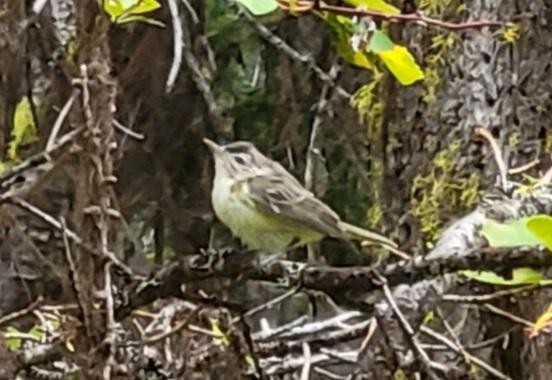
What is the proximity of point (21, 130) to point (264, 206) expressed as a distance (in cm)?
63

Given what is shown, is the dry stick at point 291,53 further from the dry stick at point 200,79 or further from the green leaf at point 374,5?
the green leaf at point 374,5

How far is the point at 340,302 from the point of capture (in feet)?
6.01

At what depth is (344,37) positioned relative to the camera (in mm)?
2133

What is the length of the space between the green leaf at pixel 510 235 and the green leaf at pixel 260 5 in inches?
16.6

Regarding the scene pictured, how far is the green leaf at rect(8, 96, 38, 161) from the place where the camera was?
3.27 m

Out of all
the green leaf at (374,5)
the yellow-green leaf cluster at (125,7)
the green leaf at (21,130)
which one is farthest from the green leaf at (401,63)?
the green leaf at (21,130)

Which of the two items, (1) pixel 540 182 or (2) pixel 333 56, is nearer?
(1) pixel 540 182

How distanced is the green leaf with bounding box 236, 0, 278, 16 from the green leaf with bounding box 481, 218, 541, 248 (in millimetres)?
422

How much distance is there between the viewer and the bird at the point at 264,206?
323cm

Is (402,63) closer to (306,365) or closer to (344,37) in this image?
(344,37)

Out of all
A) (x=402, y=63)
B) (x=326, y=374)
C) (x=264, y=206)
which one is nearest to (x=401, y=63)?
(x=402, y=63)

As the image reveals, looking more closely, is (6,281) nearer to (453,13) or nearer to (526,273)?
(453,13)

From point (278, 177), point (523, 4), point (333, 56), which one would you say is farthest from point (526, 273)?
point (333, 56)

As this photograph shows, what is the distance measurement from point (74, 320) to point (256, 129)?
2407 millimetres
